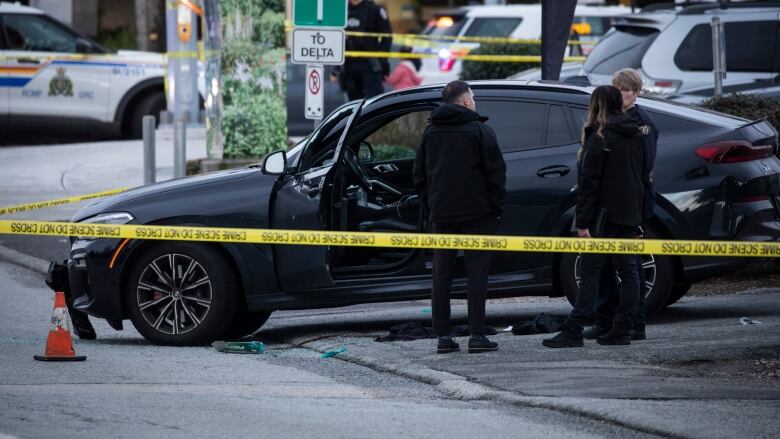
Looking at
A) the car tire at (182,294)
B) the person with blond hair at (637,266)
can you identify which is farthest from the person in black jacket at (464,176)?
the car tire at (182,294)

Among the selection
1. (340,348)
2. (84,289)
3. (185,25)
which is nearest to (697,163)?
(340,348)

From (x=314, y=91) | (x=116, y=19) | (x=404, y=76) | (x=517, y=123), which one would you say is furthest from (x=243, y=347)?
(x=116, y=19)

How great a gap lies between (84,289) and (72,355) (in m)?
0.95

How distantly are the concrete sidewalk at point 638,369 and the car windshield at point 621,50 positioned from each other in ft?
17.8

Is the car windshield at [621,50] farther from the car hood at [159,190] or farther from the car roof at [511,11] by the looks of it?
the car roof at [511,11]

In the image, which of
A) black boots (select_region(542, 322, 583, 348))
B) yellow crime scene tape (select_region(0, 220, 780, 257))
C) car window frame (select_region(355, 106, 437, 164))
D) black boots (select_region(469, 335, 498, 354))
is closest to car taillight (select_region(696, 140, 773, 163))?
yellow crime scene tape (select_region(0, 220, 780, 257))

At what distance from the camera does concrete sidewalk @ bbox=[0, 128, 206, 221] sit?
54.7 ft

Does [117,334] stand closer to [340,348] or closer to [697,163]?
[340,348]

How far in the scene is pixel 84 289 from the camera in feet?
32.7

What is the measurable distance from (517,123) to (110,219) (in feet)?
8.77

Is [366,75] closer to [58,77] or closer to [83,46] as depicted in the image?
[83,46]

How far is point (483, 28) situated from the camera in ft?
79.6

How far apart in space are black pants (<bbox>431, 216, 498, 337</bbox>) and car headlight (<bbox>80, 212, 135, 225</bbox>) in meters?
2.07

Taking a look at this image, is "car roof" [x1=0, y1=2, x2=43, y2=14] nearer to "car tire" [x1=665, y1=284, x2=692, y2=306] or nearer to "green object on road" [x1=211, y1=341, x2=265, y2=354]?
"green object on road" [x1=211, y1=341, x2=265, y2=354]
